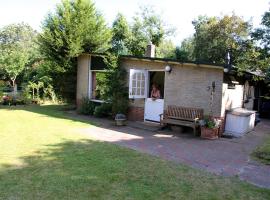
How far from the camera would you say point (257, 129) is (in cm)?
1330

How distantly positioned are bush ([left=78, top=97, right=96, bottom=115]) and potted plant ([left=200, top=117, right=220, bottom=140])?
22.0ft

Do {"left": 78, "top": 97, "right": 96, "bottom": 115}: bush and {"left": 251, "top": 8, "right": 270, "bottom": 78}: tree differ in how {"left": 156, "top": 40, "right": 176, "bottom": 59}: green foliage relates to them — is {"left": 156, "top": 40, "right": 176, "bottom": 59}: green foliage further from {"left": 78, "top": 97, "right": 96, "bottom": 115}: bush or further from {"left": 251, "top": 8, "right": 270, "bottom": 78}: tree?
{"left": 251, "top": 8, "right": 270, "bottom": 78}: tree

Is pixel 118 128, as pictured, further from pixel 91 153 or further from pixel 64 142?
pixel 91 153

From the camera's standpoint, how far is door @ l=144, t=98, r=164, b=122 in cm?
1289

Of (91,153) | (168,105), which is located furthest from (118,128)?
(91,153)

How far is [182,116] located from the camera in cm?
1191

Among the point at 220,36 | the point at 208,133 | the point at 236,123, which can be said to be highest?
the point at 220,36

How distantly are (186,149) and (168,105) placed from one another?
3.95 metres

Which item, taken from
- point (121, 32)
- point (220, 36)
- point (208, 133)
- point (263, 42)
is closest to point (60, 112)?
point (208, 133)

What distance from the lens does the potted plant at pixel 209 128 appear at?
10.4m

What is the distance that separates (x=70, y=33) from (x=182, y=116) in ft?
27.7

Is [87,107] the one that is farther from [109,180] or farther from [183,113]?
[109,180]

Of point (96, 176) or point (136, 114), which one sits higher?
point (136, 114)

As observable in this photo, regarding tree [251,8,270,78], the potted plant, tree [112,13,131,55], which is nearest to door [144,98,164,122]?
A: the potted plant
